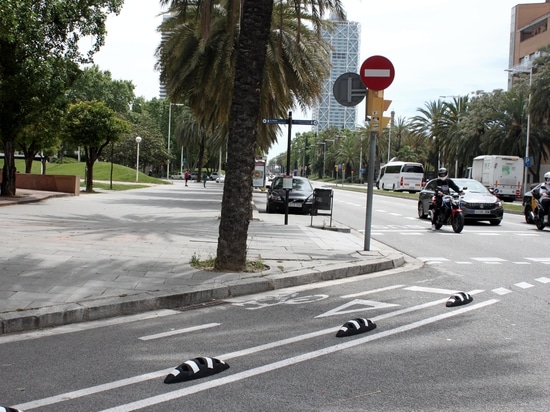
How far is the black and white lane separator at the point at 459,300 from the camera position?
6.89 meters

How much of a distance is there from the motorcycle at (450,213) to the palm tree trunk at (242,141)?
951 centimetres

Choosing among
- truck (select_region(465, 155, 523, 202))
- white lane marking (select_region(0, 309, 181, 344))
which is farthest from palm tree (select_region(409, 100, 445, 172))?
white lane marking (select_region(0, 309, 181, 344))

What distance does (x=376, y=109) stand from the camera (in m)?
10.9

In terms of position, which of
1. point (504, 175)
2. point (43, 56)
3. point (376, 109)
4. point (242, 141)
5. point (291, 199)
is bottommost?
point (291, 199)

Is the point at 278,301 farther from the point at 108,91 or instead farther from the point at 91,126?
the point at 108,91

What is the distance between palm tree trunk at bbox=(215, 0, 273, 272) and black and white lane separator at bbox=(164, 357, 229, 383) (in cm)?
389

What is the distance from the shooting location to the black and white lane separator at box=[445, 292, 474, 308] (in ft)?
22.6

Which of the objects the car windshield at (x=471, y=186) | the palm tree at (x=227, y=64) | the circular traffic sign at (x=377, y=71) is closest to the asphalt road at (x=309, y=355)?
the circular traffic sign at (x=377, y=71)

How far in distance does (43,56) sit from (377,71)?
15.4 meters

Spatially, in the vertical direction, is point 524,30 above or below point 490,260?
above

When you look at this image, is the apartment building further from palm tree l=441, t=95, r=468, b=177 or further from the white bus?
the white bus

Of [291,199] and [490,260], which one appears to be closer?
[490,260]

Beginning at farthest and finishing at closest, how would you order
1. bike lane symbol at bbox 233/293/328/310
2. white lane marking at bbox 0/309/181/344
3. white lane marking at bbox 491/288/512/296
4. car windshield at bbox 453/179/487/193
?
car windshield at bbox 453/179/487/193 → white lane marking at bbox 491/288/512/296 → bike lane symbol at bbox 233/293/328/310 → white lane marking at bbox 0/309/181/344

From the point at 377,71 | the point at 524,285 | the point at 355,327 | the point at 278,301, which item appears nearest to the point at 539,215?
the point at 377,71
